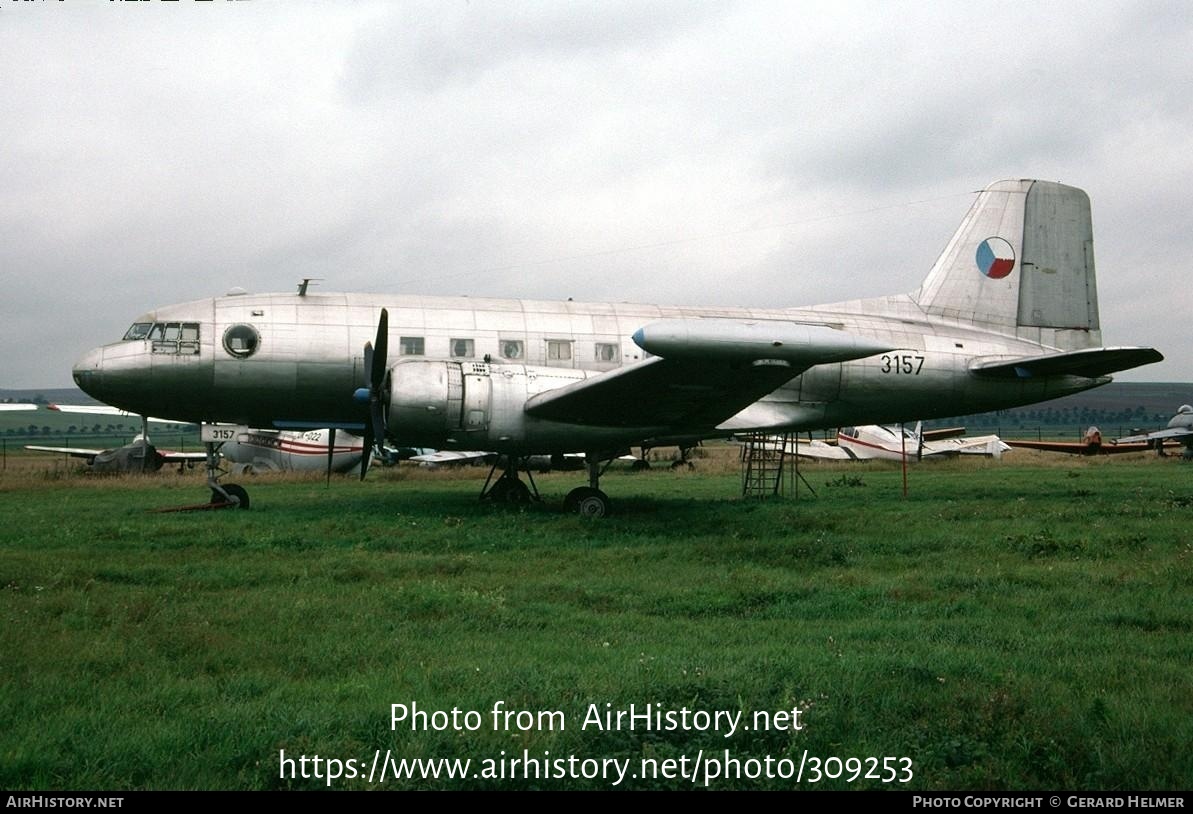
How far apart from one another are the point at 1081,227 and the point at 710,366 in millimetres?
11720

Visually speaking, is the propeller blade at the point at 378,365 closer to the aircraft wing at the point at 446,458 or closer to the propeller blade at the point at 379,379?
the propeller blade at the point at 379,379

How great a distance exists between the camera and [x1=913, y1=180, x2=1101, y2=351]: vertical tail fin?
19.3m

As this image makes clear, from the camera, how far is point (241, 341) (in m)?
15.9

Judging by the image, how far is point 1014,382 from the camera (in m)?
18.2

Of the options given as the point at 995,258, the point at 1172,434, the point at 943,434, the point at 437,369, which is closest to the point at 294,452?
the point at 437,369

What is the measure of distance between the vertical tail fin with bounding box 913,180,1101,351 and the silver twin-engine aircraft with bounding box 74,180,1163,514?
0.03m

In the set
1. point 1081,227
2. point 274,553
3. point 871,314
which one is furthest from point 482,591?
point 1081,227

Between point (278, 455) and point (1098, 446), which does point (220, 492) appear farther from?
point (1098, 446)

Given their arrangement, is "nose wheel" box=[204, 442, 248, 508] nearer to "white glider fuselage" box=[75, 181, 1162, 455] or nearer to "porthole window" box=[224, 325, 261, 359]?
"white glider fuselage" box=[75, 181, 1162, 455]

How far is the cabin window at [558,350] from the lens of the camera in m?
16.6

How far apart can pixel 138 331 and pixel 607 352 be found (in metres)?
8.34

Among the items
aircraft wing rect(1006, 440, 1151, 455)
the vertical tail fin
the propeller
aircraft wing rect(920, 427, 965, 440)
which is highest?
the vertical tail fin

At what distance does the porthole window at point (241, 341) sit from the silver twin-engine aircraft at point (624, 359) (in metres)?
0.02

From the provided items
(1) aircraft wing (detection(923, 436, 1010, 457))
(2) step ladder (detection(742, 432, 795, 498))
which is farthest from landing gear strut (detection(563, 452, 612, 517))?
(1) aircraft wing (detection(923, 436, 1010, 457))
